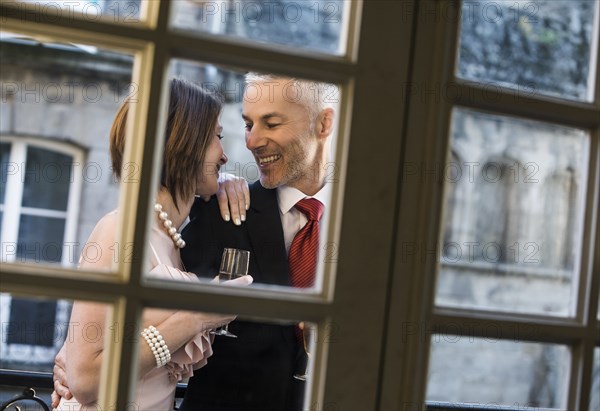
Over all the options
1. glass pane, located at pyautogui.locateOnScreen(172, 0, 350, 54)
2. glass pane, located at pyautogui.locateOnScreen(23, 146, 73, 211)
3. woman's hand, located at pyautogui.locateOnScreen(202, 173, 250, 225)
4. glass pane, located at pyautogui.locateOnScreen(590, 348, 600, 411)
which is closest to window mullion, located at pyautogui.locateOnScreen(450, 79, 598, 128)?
glass pane, located at pyautogui.locateOnScreen(590, 348, 600, 411)

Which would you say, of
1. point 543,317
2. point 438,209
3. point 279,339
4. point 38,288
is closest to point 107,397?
point 38,288

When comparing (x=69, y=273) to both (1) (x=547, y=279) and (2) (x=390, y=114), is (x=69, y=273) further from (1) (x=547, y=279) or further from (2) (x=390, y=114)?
(1) (x=547, y=279)

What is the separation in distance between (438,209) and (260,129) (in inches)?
42.3

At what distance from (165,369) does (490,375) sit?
1367cm

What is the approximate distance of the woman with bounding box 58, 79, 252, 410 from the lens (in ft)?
5.02

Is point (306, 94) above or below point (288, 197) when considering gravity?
above

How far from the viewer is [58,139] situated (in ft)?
32.5

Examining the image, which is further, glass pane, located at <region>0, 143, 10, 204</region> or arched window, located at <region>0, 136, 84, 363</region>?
glass pane, located at <region>0, 143, 10, 204</region>

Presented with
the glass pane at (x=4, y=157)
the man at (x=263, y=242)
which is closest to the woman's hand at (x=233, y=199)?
the man at (x=263, y=242)

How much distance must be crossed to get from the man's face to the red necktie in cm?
10

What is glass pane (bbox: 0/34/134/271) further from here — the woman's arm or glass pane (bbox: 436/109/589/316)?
the woman's arm

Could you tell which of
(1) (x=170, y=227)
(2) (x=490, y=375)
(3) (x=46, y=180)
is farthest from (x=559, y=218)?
(1) (x=170, y=227)

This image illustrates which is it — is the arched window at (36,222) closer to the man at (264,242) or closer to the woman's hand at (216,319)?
the man at (264,242)

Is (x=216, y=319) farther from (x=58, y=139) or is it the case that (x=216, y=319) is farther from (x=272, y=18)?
(x=58, y=139)
